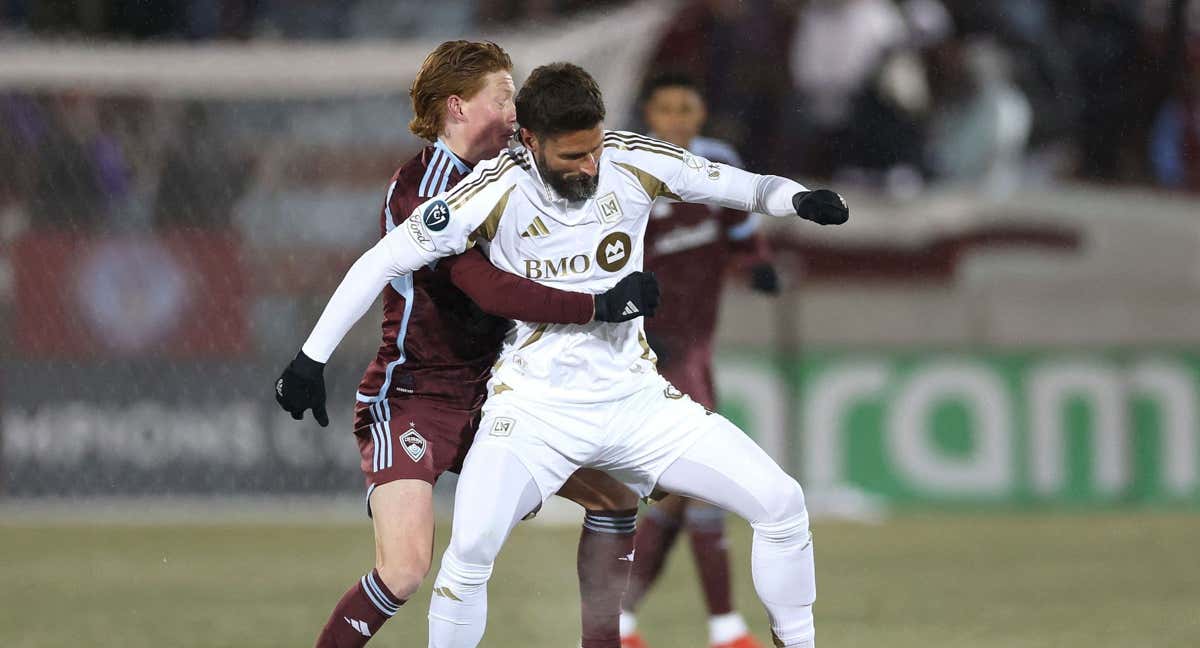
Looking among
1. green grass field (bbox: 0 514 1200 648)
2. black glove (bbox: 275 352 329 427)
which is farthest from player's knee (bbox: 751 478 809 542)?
green grass field (bbox: 0 514 1200 648)

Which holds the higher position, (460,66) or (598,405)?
(460,66)

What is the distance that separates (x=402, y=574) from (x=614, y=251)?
1057mm

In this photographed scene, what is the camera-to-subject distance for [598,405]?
4852mm

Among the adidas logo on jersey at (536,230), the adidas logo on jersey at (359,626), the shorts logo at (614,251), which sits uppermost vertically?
the adidas logo on jersey at (536,230)

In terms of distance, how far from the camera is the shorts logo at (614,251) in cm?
482

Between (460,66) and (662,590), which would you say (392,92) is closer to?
(662,590)

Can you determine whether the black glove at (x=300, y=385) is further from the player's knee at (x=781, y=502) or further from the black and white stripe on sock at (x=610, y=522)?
the player's knee at (x=781, y=502)

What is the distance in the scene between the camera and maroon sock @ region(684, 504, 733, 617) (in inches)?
258

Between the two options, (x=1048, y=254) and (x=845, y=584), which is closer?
(x=845, y=584)

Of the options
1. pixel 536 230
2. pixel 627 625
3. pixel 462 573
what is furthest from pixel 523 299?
pixel 627 625

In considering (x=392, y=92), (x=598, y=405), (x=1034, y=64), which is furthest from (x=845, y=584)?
(x=1034, y=64)

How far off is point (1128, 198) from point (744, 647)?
6248 millimetres

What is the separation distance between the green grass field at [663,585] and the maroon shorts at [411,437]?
5.96 feet

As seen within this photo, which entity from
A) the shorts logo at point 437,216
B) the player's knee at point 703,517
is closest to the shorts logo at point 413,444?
the shorts logo at point 437,216
